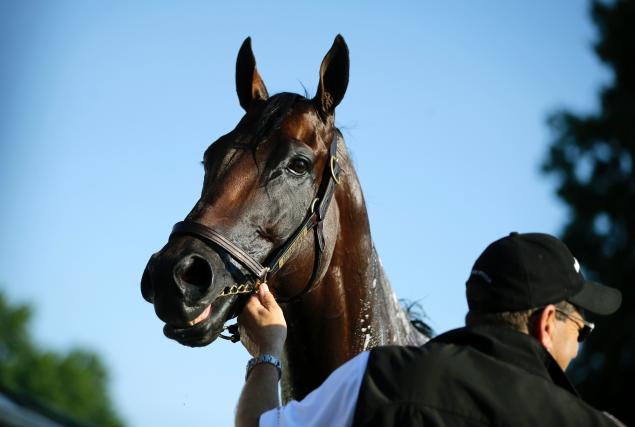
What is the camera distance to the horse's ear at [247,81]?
5.02 m

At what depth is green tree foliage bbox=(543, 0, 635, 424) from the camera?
54.7 ft

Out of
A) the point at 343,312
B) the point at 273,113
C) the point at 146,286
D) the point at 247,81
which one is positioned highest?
→ the point at 247,81

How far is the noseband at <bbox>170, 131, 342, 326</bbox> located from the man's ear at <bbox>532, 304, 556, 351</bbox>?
59.9 inches

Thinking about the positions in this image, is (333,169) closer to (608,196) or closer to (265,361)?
(265,361)

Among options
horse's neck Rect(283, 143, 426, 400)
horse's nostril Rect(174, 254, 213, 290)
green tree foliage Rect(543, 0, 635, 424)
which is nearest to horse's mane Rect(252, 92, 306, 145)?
horse's neck Rect(283, 143, 426, 400)

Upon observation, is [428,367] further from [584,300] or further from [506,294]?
[584,300]

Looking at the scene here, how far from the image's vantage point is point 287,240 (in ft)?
14.1

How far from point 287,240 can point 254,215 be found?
227 millimetres

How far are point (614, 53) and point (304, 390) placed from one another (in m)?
17.0

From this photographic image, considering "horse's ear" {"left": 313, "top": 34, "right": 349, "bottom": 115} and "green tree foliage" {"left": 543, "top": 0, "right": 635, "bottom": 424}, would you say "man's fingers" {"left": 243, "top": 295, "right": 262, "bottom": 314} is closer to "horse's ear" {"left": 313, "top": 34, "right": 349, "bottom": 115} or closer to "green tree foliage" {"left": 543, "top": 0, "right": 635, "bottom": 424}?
"horse's ear" {"left": 313, "top": 34, "right": 349, "bottom": 115}

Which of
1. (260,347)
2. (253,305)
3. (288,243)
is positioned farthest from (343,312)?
(260,347)

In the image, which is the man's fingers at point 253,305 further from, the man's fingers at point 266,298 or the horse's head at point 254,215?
the horse's head at point 254,215

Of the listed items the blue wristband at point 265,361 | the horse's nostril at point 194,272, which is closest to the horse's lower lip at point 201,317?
the horse's nostril at point 194,272

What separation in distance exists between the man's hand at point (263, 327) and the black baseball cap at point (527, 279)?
0.77m
